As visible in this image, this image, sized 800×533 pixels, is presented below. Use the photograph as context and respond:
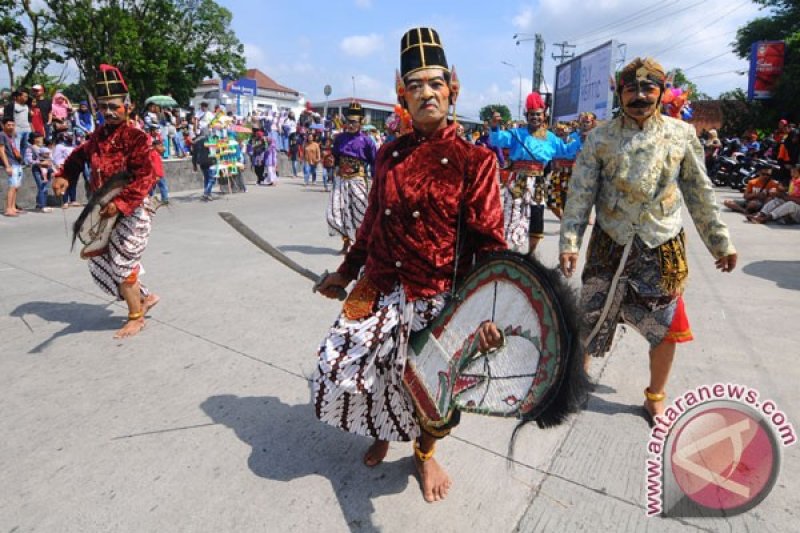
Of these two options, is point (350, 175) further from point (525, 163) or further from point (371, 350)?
point (371, 350)

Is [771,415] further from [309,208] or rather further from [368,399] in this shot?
[309,208]

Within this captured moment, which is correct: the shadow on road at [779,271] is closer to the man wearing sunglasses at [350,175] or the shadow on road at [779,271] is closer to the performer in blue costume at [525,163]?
the performer in blue costume at [525,163]

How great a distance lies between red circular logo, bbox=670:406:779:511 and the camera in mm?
1967

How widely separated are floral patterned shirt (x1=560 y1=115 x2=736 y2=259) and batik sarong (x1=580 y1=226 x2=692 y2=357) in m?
0.08

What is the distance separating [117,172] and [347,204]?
2.98m

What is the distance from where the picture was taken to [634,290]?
2779mm

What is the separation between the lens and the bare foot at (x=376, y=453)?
257 cm

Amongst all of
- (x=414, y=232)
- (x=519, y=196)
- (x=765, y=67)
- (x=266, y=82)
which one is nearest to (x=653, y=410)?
(x=414, y=232)

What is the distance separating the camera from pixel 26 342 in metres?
4.00

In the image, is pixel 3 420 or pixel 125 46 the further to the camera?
pixel 125 46

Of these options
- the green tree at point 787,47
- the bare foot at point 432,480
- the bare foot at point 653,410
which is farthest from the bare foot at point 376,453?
the green tree at point 787,47

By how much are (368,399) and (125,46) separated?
107 feet

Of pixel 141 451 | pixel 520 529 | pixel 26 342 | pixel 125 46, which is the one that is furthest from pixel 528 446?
pixel 125 46

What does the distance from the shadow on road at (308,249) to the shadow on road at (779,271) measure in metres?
5.18
